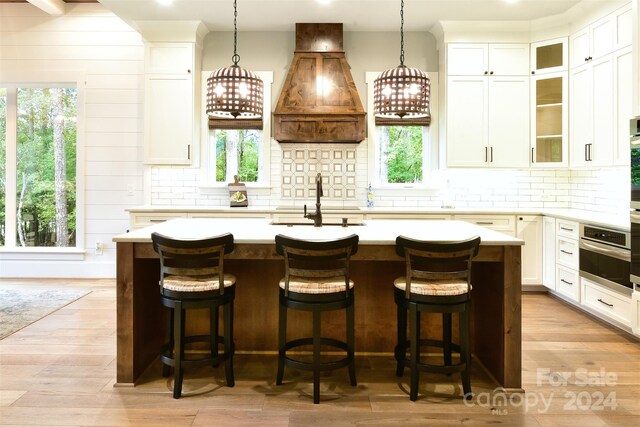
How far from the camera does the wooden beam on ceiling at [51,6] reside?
564 centimetres

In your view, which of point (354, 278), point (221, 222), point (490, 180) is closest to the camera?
point (354, 278)

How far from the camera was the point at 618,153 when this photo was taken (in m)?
4.32

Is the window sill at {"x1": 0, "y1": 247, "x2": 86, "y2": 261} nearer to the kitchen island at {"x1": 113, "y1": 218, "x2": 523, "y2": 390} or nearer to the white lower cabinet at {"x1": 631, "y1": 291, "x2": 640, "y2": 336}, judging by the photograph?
the kitchen island at {"x1": 113, "y1": 218, "x2": 523, "y2": 390}

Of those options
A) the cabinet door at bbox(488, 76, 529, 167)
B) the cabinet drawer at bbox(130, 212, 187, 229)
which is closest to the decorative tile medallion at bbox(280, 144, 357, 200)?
the cabinet drawer at bbox(130, 212, 187, 229)

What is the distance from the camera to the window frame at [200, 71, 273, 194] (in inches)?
230

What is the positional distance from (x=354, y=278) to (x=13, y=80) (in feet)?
17.9

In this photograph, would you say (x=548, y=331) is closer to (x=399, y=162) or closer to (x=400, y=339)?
(x=400, y=339)

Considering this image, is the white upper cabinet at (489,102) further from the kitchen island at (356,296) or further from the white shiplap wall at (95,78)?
the white shiplap wall at (95,78)

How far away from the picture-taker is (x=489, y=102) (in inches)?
214

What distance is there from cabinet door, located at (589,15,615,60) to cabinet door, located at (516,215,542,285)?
5.65ft

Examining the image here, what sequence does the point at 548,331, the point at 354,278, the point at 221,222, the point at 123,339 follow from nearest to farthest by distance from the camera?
the point at 123,339, the point at 354,278, the point at 221,222, the point at 548,331

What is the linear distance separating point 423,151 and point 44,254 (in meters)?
4.96

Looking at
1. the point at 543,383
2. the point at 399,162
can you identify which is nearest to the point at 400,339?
the point at 543,383

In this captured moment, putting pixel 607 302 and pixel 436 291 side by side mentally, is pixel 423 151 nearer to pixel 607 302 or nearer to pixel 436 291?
pixel 607 302
